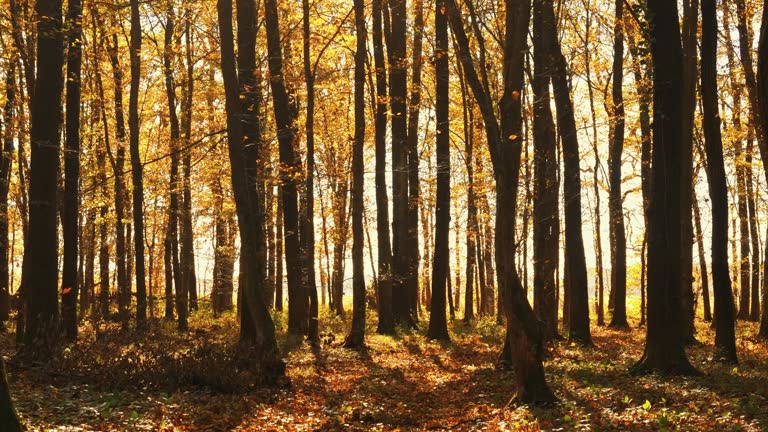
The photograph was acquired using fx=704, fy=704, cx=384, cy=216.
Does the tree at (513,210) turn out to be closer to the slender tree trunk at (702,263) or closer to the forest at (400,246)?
the forest at (400,246)

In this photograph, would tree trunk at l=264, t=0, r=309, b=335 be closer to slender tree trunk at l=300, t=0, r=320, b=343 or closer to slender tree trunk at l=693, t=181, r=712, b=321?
Result: slender tree trunk at l=300, t=0, r=320, b=343

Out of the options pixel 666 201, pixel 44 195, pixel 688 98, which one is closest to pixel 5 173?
pixel 44 195

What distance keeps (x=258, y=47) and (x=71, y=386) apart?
606 inches

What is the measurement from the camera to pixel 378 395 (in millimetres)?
12953

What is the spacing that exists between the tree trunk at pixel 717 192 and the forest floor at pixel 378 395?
742 mm

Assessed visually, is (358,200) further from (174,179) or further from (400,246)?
(174,179)

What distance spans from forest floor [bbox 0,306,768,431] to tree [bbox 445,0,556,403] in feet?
1.74

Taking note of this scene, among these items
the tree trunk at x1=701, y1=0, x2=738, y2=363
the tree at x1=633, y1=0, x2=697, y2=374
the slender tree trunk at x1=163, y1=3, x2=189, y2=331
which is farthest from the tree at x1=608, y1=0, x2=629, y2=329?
the slender tree trunk at x1=163, y1=3, x2=189, y2=331

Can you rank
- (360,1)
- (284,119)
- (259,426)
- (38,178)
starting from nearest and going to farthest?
(259,426) < (38,178) < (360,1) < (284,119)

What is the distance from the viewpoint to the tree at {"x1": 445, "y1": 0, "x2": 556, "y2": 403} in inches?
411

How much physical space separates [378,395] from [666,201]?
6271 millimetres

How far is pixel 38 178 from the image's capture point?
43.3 ft

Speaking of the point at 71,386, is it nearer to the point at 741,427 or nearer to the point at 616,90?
the point at 741,427

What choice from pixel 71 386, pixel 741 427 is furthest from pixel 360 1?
pixel 741 427
